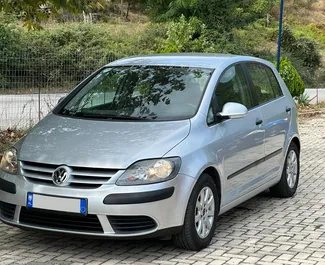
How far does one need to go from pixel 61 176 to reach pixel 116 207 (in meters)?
0.53

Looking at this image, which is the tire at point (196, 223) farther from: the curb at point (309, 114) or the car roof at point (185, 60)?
the curb at point (309, 114)

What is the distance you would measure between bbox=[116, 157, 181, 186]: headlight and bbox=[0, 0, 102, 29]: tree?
2.86m

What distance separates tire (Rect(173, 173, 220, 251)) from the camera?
514cm

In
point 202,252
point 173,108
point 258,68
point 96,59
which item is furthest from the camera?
point 96,59

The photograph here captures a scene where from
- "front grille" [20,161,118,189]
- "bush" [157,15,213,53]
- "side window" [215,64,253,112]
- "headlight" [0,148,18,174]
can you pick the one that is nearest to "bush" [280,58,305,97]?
"bush" [157,15,213,53]

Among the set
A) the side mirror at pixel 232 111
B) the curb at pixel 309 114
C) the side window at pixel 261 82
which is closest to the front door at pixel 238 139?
the side mirror at pixel 232 111

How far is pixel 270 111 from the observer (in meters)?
6.84

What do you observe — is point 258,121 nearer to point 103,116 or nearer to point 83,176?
point 103,116

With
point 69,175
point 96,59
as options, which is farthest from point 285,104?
point 96,59

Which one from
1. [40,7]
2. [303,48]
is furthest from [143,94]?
[303,48]

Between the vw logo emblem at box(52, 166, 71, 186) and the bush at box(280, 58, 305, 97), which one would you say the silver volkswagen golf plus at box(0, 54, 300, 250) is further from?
the bush at box(280, 58, 305, 97)

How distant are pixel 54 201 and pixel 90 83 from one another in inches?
77.7

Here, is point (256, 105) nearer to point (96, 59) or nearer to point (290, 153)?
point (290, 153)

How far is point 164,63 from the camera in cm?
638
